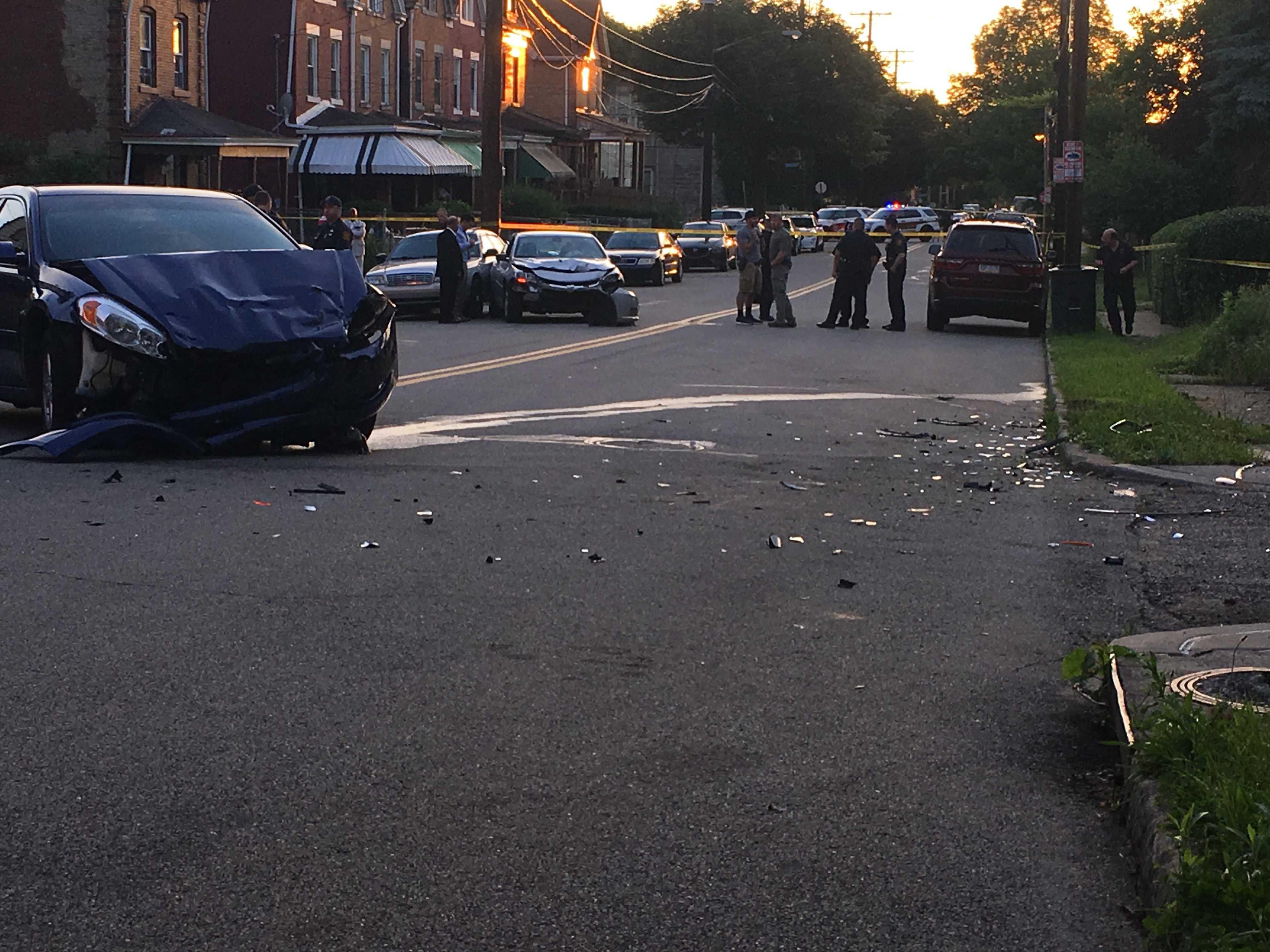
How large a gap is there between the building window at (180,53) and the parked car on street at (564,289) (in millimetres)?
22687

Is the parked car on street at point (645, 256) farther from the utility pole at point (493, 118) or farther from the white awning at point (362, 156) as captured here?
the white awning at point (362, 156)

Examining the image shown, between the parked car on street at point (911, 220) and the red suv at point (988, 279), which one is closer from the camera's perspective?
the red suv at point (988, 279)

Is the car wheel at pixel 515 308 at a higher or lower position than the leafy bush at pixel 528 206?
lower

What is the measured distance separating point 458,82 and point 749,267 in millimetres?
39106

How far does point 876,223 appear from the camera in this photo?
245ft

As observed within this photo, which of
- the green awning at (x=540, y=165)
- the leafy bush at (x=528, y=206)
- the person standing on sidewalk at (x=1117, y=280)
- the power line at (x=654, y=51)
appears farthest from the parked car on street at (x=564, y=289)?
the power line at (x=654, y=51)

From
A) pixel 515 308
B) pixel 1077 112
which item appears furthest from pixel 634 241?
pixel 1077 112

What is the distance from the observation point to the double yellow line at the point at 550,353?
1759cm

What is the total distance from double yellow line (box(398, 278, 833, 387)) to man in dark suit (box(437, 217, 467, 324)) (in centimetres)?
302

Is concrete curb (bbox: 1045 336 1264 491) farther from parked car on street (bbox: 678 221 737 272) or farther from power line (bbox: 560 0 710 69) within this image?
power line (bbox: 560 0 710 69)

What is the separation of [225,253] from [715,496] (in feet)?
11.5

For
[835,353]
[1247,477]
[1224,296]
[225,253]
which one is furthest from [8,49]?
[1247,477]

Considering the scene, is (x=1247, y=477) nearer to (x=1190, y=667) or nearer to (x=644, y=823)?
(x=1190, y=667)

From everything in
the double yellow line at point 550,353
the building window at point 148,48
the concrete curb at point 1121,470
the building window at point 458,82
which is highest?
the building window at point 458,82
